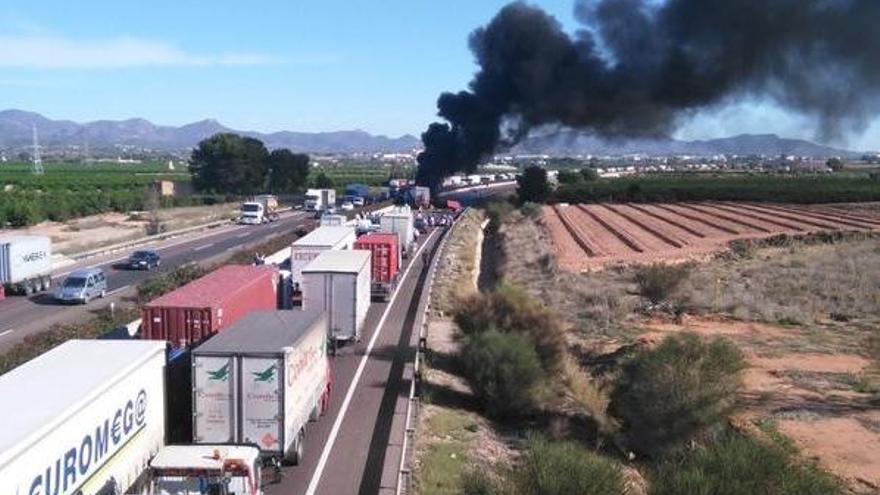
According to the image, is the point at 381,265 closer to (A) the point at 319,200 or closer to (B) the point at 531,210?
(B) the point at 531,210

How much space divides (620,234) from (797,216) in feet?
78.8

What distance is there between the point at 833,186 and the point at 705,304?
257 ft

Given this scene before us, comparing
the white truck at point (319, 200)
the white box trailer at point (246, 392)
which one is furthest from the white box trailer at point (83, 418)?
the white truck at point (319, 200)

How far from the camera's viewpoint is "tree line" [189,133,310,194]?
116250 millimetres

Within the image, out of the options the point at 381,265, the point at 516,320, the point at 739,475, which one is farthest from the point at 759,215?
the point at 739,475

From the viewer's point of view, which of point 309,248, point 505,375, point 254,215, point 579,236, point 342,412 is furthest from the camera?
point 254,215

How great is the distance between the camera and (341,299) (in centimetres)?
2520

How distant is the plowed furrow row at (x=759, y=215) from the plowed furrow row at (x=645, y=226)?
956 cm

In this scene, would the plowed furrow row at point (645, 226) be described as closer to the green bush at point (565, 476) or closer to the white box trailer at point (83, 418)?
the white box trailer at point (83, 418)

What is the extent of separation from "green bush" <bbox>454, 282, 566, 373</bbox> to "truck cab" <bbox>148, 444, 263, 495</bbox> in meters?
11.9

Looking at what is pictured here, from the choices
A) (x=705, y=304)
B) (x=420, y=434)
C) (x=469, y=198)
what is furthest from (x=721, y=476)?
(x=469, y=198)

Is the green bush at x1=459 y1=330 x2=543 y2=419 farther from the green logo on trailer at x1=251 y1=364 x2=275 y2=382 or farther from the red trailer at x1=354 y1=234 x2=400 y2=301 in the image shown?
the red trailer at x1=354 y1=234 x2=400 y2=301

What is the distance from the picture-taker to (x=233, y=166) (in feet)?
382

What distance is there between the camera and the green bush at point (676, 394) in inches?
734
